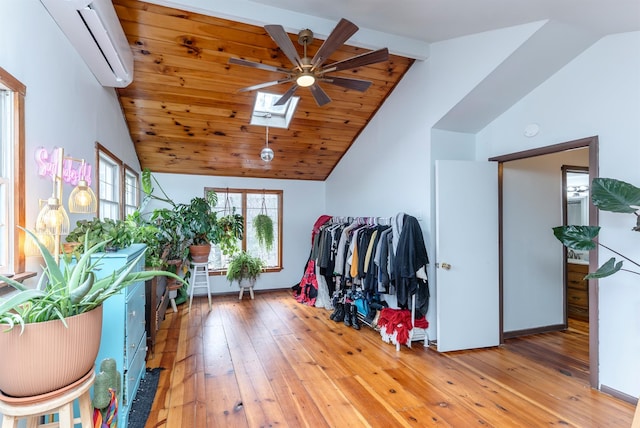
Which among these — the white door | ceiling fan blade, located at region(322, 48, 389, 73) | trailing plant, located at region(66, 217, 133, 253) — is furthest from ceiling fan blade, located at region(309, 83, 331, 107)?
trailing plant, located at region(66, 217, 133, 253)

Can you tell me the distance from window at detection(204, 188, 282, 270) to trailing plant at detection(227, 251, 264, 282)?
35 cm

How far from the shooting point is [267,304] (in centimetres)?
493

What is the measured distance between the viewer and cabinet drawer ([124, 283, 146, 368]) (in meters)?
2.05

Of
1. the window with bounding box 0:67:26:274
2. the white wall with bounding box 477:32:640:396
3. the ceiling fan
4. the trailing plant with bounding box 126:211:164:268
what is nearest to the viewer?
the window with bounding box 0:67:26:274

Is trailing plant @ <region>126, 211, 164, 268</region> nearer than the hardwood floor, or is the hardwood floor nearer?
the hardwood floor

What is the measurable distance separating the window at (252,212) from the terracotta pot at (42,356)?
436cm

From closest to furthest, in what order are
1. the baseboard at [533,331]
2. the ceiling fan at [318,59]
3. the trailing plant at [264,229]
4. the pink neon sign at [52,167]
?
the pink neon sign at [52,167] → the ceiling fan at [318,59] → the baseboard at [533,331] → the trailing plant at [264,229]

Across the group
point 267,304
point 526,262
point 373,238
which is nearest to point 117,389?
point 373,238

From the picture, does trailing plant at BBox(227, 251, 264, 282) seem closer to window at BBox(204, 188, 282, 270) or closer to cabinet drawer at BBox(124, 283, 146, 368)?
window at BBox(204, 188, 282, 270)

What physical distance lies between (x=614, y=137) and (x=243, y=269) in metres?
4.79

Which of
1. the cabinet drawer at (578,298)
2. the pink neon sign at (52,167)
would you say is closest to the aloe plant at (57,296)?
the pink neon sign at (52,167)

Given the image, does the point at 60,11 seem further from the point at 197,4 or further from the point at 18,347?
the point at 18,347

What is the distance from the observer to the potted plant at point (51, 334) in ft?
3.50

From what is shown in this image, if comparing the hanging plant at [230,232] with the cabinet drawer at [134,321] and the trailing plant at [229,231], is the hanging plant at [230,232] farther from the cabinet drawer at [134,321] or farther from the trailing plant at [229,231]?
the cabinet drawer at [134,321]
